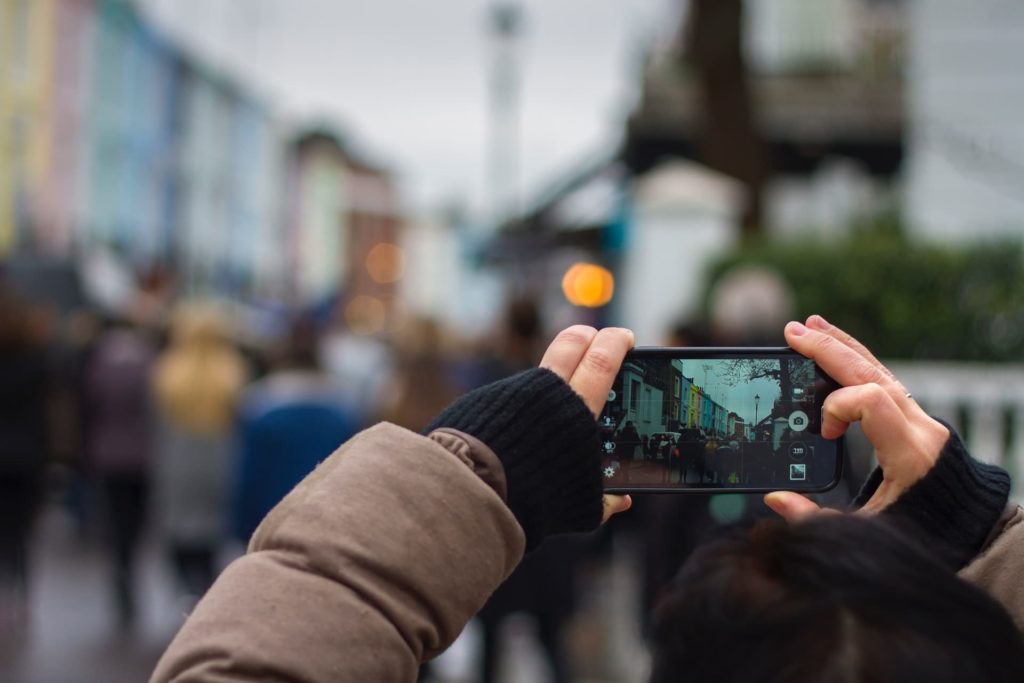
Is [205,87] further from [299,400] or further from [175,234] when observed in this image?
[299,400]

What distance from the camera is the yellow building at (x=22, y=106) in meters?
33.7

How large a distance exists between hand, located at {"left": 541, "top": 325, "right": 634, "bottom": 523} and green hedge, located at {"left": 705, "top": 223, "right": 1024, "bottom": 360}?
7.75 metres

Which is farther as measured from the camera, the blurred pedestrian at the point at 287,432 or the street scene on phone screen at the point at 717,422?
the blurred pedestrian at the point at 287,432

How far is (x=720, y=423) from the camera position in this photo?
151 centimetres

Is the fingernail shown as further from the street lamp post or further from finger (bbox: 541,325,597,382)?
finger (bbox: 541,325,597,382)

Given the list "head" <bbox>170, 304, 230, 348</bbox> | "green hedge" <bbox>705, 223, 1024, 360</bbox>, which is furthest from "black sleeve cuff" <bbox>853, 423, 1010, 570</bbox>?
"green hedge" <bbox>705, 223, 1024, 360</bbox>

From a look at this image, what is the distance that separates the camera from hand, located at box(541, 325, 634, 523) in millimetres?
1352

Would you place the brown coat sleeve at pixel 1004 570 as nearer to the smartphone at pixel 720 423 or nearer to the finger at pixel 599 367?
the smartphone at pixel 720 423

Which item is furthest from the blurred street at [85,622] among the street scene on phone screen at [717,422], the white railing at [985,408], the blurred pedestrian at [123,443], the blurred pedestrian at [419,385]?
the street scene on phone screen at [717,422]

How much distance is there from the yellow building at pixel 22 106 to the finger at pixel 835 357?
34046 millimetres

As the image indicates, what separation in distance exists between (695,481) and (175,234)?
4945 centimetres

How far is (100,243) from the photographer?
130ft

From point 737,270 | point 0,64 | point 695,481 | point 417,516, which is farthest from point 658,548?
Answer: point 0,64

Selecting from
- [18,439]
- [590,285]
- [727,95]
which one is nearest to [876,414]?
[18,439]
